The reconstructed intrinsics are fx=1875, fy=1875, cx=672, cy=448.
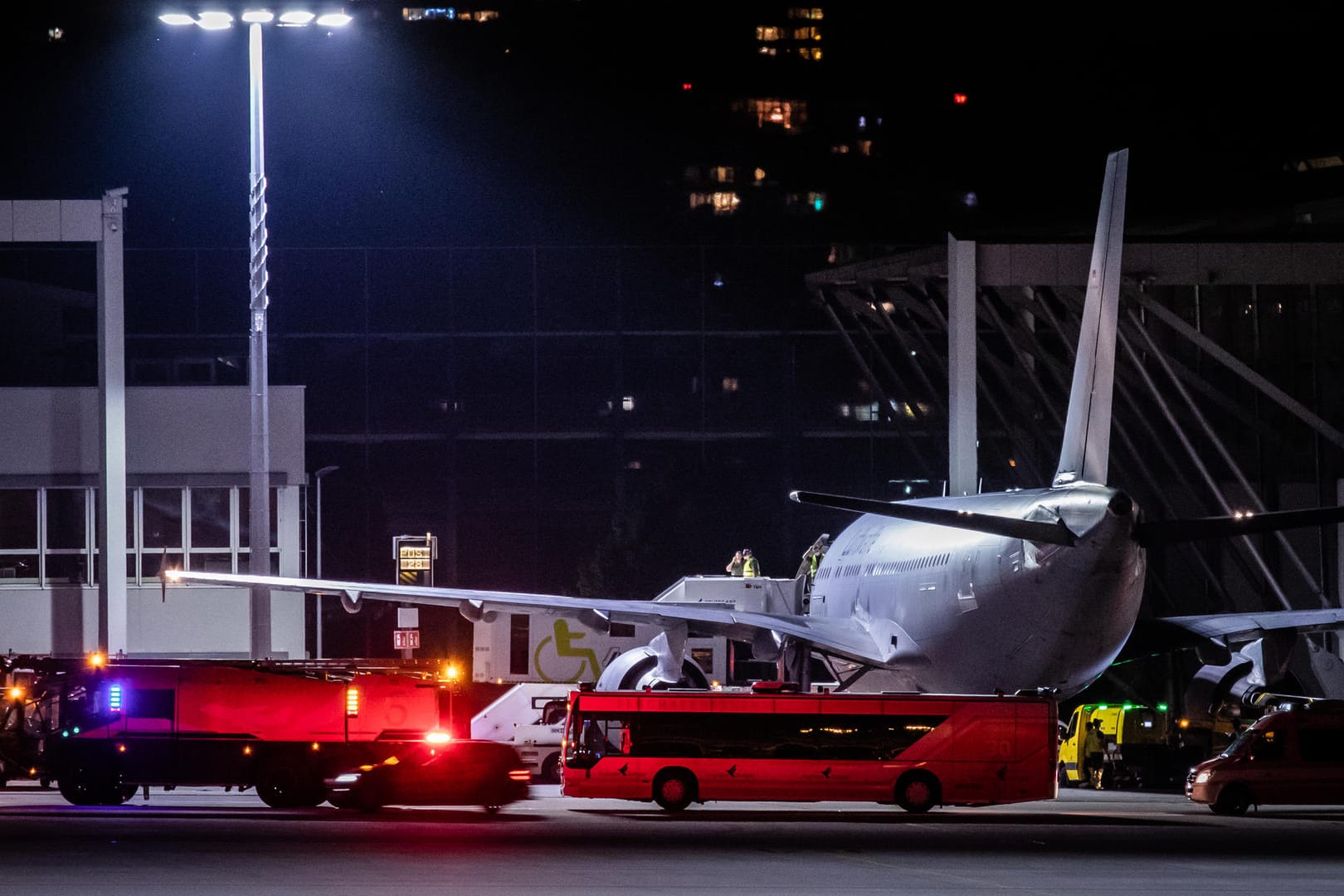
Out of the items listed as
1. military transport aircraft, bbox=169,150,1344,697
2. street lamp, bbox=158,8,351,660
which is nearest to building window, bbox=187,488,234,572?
street lamp, bbox=158,8,351,660

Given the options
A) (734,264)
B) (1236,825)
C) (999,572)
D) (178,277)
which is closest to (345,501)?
(178,277)

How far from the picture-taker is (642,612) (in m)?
34.5

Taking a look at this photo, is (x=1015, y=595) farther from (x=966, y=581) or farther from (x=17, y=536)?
(x=17, y=536)

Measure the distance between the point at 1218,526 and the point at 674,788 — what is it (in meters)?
9.16

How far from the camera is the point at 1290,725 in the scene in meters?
31.1

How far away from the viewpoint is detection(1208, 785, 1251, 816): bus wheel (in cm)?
3103

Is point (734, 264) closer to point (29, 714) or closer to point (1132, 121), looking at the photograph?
point (1132, 121)

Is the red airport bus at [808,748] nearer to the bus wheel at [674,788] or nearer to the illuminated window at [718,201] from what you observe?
the bus wheel at [674,788]

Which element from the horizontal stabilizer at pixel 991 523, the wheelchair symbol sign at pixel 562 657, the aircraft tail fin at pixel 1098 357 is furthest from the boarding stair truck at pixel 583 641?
the horizontal stabilizer at pixel 991 523

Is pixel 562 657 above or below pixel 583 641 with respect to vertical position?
below

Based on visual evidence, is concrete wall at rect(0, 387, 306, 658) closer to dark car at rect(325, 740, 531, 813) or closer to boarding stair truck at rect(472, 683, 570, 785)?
boarding stair truck at rect(472, 683, 570, 785)

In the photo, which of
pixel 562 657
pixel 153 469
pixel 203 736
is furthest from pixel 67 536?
pixel 203 736

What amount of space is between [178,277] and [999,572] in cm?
4239

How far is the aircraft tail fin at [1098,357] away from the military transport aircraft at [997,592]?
0.11 ft
